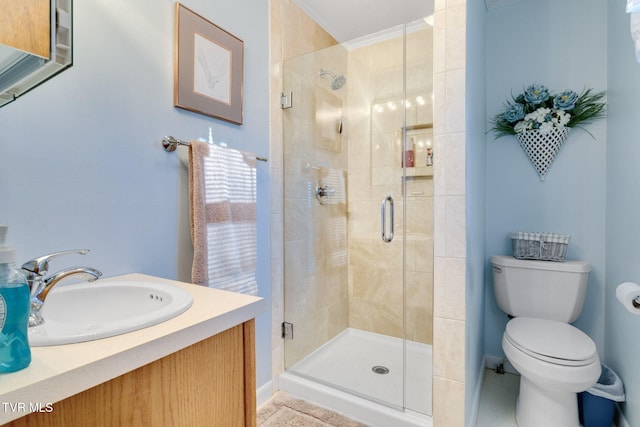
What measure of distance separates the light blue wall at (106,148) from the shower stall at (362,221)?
81 cm

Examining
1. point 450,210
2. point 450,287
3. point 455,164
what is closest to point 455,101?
point 455,164

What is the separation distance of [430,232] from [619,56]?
137cm

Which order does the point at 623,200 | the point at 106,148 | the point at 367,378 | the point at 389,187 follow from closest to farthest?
1. the point at 106,148
2. the point at 623,200
3. the point at 367,378
4. the point at 389,187

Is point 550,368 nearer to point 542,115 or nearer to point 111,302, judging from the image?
point 542,115

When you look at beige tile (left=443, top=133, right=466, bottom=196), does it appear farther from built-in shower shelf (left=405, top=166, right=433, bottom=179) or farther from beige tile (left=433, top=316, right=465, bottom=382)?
beige tile (left=433, top=316, right=465, bottom=382)

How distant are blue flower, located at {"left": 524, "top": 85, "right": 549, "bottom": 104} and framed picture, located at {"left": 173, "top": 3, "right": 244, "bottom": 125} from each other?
176cm

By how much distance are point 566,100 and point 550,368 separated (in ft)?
5.05

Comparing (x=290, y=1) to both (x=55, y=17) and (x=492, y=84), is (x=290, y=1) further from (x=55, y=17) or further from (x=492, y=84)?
(x=55, y=17)

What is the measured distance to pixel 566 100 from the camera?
193cm

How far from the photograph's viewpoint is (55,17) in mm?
611

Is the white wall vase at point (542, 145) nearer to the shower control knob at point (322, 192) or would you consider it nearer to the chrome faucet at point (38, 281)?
the shower control knob at point (322, 192)

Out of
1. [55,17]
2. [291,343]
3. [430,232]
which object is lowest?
[291,343]

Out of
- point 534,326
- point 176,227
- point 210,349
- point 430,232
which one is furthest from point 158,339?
point 534,326

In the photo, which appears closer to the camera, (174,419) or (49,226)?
(174,419)
